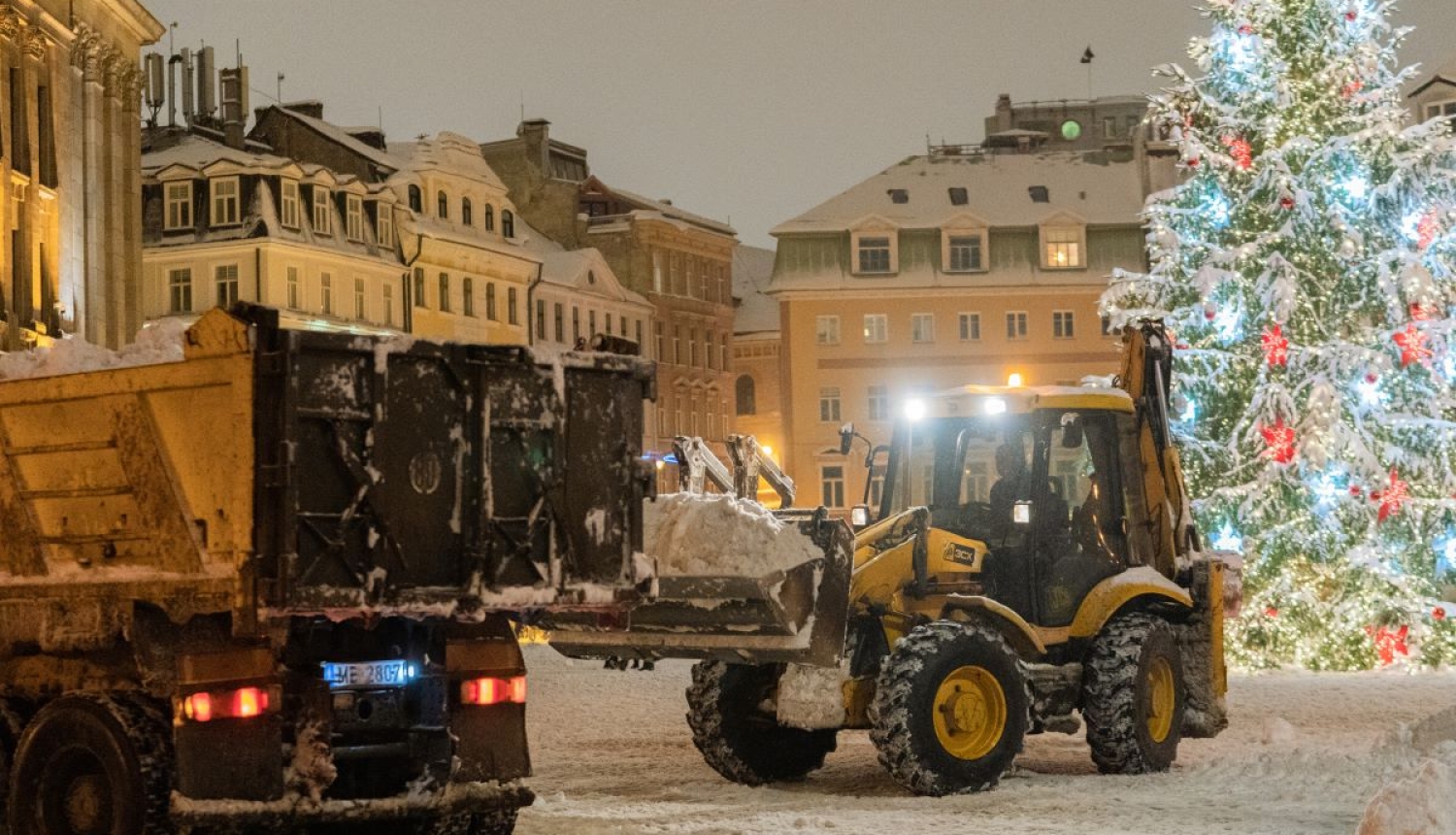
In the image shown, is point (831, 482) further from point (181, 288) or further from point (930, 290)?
point (181, 288)

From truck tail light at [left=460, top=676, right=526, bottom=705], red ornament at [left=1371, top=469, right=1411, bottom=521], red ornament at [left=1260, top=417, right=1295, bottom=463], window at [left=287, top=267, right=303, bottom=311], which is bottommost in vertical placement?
truck tail light at [left=460, top=676, right=526, bottom=705]

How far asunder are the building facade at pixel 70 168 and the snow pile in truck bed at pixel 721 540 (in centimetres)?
2905

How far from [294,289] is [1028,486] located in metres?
46.4

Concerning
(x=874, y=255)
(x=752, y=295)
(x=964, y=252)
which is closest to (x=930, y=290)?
(x=964, y=252)

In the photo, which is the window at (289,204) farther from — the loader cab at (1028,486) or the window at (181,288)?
the loader cab at (1028,486)

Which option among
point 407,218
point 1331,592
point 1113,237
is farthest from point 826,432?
point 1331,592

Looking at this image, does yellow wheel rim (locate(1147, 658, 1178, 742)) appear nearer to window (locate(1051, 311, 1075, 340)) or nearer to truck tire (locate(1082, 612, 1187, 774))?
truck tire (locate(1082, 612, 1187, 774))

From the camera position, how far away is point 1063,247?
74.3m

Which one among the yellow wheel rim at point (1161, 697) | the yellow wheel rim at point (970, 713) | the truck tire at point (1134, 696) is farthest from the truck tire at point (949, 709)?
the yellow wheel rim at point (1161, 697)

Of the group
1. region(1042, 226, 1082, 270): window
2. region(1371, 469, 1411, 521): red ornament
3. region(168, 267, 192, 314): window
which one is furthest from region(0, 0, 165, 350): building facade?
region(1042, 226, 1082, 270): window

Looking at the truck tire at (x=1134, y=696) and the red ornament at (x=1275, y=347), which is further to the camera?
the red ornament at (x=1275, y=347)

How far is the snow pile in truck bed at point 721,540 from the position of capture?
1505cm

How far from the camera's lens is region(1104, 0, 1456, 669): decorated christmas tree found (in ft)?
89.8

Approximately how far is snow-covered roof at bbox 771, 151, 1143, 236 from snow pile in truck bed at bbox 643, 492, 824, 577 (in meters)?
57.7
